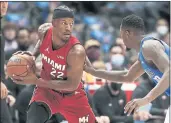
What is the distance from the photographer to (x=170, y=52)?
6105 millimetres

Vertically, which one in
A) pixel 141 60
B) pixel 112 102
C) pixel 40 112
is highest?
pixel 141 60

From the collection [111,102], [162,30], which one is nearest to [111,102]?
[111,102]

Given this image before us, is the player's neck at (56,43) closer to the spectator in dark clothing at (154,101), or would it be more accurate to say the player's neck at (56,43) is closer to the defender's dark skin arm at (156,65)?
the defender's dark skin arm at (156,65)

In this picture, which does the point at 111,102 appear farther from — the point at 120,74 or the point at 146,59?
the point at 146,59

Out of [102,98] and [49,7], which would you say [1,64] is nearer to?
[102,98]

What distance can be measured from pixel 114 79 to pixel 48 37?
91cm

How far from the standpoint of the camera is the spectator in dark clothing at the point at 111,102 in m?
8.65

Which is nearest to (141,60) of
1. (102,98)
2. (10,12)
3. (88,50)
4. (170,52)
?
(170,52)

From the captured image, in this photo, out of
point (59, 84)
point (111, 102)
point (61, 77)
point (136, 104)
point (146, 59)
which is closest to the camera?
point (136, 104)

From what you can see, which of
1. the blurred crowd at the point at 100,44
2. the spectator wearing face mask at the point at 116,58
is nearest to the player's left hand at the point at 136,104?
the blurred crowd at the point at 100,44

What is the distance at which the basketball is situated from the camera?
6.29m

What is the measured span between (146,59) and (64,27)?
100 cm

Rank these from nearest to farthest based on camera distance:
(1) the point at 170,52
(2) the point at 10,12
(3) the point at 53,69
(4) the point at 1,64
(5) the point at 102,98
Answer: (1) the point at 170,52 < (3) the point at 53,69 < (4) the point at 1,64 < (5) the point at 102,98 < (2) the point at 10,12

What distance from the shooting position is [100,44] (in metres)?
13.5
